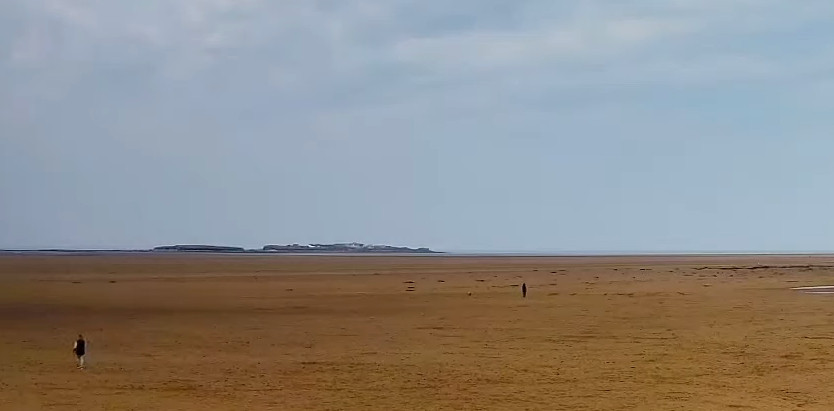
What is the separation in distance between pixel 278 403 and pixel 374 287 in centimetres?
4043

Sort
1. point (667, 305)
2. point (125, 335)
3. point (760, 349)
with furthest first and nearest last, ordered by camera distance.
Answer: point (667, 305) → point (125, 335) → point (760, 349)

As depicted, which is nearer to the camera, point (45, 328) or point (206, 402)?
point (206, 402)

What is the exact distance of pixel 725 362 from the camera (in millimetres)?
23047

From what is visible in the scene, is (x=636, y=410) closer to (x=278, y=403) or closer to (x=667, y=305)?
(x=278, y=403)

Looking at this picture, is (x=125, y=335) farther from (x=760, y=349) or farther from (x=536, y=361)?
(x=760, y=349)

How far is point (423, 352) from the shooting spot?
1000 inches

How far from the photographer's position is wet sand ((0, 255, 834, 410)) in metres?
18.6

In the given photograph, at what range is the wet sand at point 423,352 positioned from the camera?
61.0 feet

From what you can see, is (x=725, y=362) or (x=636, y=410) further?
(x=725, y=362)

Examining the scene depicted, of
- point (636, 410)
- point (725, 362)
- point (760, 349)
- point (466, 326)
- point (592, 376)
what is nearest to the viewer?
point (636, 410)

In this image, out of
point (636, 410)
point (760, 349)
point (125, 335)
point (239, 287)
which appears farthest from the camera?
point (239, 287)

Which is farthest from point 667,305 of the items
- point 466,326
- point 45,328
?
point 45,328

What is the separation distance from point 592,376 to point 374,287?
3831 centimetres

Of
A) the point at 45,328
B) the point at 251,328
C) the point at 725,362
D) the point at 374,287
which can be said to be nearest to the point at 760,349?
the point at 725,362
